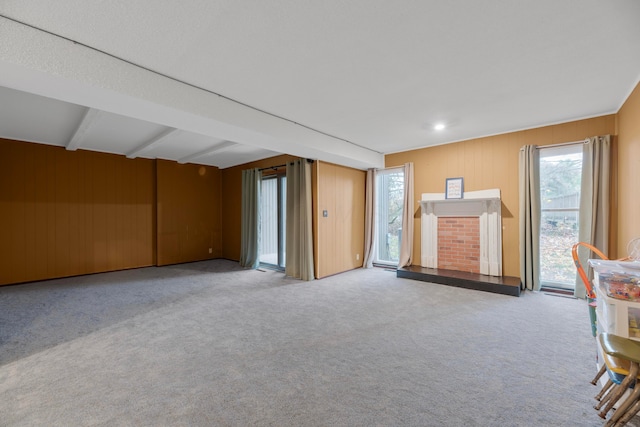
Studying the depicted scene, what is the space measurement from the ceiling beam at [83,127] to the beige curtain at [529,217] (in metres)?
5.94

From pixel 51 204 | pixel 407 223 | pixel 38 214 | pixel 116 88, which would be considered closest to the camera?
pixel 116 88

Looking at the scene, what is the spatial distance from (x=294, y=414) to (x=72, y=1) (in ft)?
9.43

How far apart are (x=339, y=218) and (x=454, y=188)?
2.24 m

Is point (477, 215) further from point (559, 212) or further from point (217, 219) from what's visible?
point (217, 219)

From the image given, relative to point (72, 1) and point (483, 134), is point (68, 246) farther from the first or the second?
point (483, 134)

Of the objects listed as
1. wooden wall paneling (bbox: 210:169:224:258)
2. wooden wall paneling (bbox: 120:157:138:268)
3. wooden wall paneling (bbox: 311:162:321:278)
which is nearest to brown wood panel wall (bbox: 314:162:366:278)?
wooden wall paneling (bbox: 311:162:321:278)

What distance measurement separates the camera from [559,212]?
417 centimetres

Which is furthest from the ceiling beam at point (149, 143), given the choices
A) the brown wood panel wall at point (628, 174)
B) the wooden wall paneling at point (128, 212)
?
the brown wood panel wall at point (628, 174)

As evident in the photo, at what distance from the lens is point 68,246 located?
542 cm

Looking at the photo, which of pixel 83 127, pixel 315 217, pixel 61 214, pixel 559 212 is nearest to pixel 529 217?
pixel 559 212

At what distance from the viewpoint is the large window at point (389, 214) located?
6020 mm

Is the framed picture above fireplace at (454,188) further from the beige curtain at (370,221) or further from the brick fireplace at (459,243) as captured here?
the beige curtain at (370,221)

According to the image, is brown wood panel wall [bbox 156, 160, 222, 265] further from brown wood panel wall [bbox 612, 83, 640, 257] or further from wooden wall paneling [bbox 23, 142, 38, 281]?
brown wood panel wall [bbox 612, 83, 640, 257]

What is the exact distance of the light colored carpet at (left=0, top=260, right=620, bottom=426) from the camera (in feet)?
5.63
